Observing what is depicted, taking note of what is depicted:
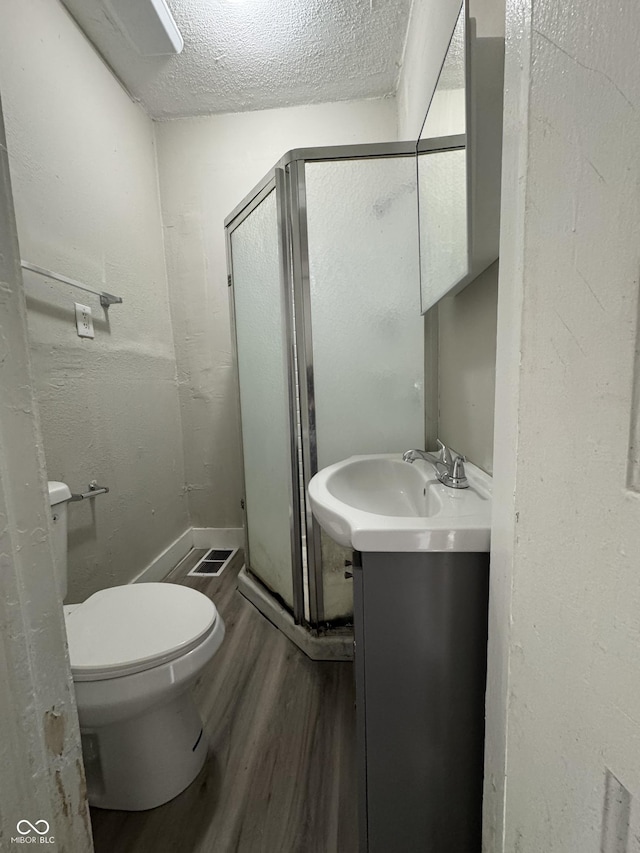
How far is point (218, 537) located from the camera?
90.4 inches

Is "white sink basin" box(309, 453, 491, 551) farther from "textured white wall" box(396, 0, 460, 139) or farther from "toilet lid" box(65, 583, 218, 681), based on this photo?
"textured white wall" box(396, 0, 460, 139)

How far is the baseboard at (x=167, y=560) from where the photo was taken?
1819 mm

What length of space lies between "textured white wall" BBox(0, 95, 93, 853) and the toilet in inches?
13.8

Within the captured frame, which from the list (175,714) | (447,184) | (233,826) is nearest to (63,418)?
(175,714)

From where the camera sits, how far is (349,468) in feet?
3.87

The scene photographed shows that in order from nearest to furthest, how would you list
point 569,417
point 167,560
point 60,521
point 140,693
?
point 569,417 < point 140,693 < point 60,521 < point 167,560

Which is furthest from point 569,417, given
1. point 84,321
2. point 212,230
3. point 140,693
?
point 212,230

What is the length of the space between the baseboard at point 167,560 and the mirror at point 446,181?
1.80 metres

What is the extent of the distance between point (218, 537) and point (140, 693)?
4.92 ft

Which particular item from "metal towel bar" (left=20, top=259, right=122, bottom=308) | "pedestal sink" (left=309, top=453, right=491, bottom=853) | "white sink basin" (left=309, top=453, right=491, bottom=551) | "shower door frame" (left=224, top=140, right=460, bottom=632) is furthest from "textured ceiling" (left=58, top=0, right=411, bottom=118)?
"pedestal sink" (left=309, top=453, right=491, bottom=853)

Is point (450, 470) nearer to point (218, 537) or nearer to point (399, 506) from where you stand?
point (399, 506)

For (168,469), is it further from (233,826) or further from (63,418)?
(233,826)

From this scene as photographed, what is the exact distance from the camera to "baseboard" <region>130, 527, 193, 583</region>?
5.97 ft

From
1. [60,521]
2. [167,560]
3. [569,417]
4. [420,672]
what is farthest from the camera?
[167,560]
